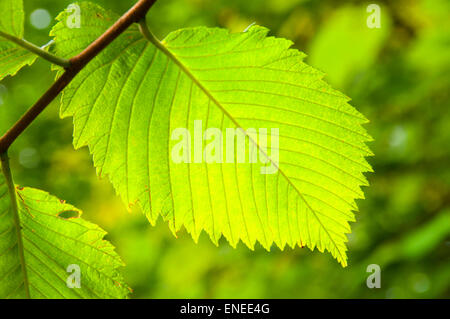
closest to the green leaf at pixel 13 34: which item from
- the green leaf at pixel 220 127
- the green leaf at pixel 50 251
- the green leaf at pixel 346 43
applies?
the green leaf at pixel 220 127

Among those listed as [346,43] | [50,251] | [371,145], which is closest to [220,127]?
[50,251]

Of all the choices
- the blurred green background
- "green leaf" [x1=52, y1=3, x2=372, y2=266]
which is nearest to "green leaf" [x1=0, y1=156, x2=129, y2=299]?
"green leaf" [x1=52, y1=3, x2=372, y2=266]

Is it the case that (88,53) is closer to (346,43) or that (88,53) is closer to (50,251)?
(50,251)

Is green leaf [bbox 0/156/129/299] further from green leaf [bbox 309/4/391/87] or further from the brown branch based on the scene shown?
green leaf [bbox 309/4/391/87]

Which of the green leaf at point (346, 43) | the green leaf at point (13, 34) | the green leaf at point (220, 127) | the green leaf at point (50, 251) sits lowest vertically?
the green leaf at point (50, 251)

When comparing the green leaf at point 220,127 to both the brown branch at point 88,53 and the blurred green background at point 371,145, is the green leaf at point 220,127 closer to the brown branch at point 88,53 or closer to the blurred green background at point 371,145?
the brown branch at point 88,53
